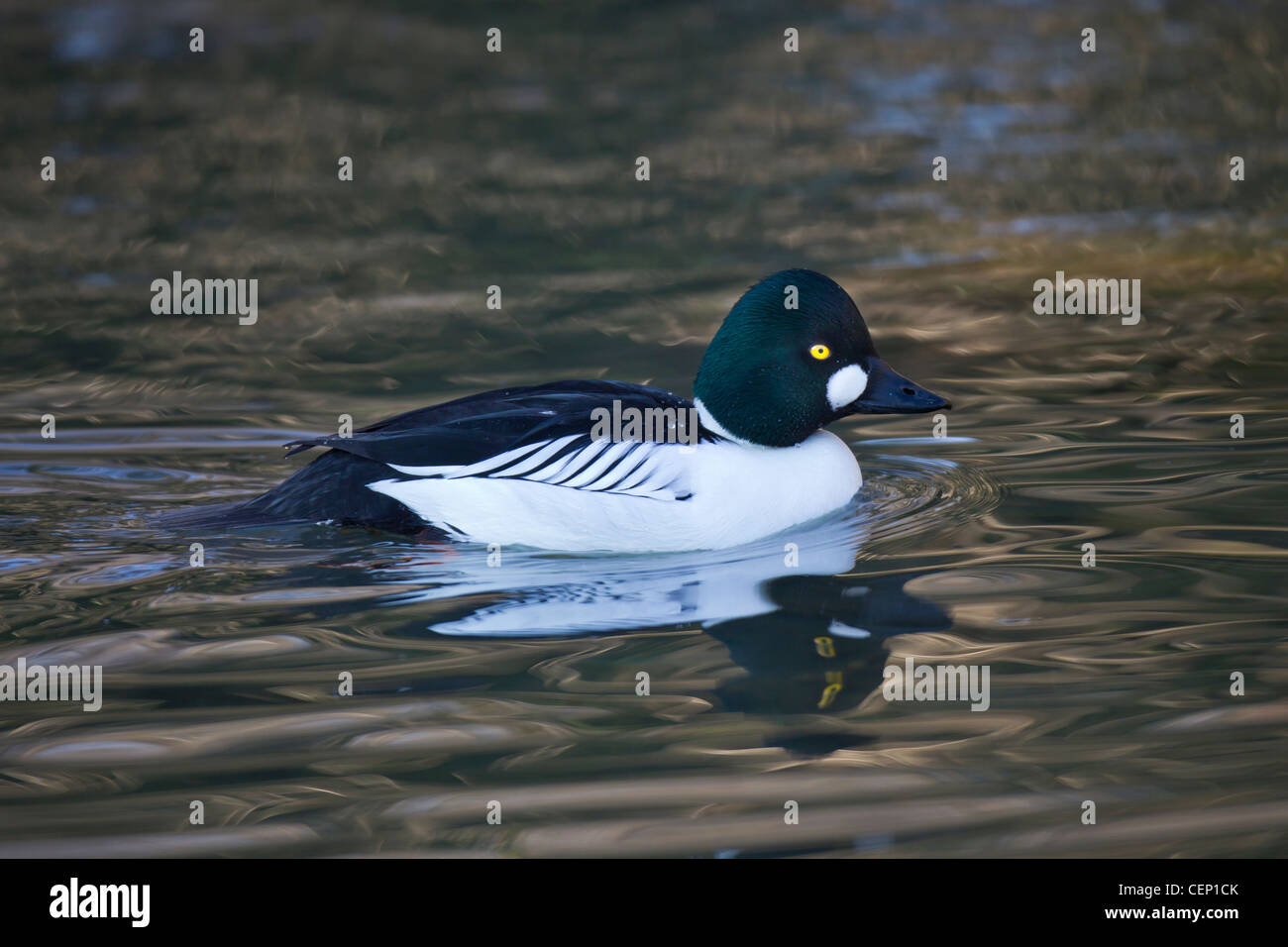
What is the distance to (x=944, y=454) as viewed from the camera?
7551 mm

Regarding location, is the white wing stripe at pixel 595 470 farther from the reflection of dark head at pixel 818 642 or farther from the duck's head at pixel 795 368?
the reflection of dark head at pixel 818 642

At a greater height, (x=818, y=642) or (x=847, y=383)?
(x=847, y=383)

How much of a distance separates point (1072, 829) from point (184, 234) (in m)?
9.97

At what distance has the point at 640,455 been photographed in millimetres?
6227

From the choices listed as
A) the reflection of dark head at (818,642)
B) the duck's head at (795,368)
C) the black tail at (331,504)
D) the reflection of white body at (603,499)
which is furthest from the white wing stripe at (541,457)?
the reflection of dark head at (818,642)

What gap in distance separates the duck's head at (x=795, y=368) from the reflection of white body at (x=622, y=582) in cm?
51

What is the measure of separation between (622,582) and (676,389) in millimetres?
2928

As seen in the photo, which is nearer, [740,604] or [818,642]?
[818,642]

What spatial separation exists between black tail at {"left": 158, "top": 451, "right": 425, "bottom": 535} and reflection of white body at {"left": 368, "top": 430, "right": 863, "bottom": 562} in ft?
0.19

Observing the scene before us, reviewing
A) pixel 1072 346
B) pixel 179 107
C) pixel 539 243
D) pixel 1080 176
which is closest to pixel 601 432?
pixel 1072 346

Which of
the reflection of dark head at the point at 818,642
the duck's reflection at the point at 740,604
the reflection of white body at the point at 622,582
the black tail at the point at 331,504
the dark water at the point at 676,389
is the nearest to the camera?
the dark water at the point at 676,389

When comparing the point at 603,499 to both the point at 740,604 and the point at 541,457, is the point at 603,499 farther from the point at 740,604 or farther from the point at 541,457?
the point at 740,604

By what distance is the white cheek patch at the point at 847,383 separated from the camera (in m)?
6.45

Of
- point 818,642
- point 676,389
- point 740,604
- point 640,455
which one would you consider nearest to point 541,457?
point 640,455
